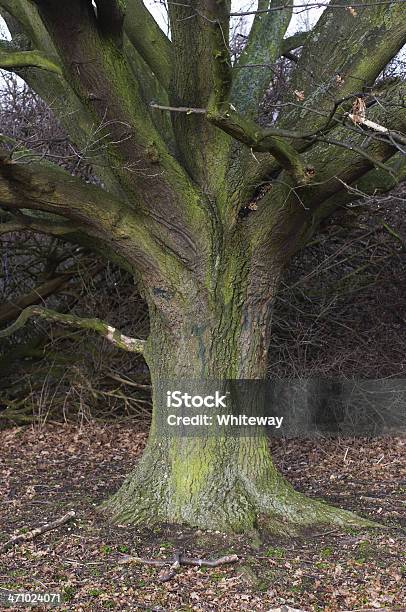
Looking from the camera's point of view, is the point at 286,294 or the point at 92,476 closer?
the point at 92,476

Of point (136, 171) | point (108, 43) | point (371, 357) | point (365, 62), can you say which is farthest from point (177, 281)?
point (371, 357)

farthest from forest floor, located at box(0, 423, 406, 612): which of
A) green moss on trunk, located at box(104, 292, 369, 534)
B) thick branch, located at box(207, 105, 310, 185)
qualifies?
thick branch, located at box(207, 105, 310, 185)

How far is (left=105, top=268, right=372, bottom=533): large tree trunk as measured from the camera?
500 cm

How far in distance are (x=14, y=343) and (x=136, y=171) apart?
17.3 ft

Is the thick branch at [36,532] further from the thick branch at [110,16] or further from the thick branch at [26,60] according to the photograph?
the thick branch at [110,16]

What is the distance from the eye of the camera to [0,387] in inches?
366

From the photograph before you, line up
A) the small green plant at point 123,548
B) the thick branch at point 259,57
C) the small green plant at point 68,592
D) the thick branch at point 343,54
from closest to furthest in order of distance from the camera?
1. the small green plant at point 68,592
2. the small green plant at point 123,548
3. the thick branch at point 343,54
4. the thick branch at point 259,57

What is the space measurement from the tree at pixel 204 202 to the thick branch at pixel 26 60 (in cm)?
1

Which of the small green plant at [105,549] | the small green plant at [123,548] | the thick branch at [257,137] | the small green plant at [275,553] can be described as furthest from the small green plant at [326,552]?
the thick branch at [257,137]

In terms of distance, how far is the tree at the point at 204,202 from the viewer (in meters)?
4.74

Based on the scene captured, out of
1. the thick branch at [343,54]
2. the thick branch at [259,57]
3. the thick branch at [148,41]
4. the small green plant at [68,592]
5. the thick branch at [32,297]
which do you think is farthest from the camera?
the thick branch at [32,297]

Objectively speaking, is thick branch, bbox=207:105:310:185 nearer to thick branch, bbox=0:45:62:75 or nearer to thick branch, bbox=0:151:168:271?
thick branch, bbox=0:151:168:271

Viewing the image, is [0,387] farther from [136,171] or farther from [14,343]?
[136,171]

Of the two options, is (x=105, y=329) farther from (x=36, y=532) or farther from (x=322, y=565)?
(x=322, y=565)
